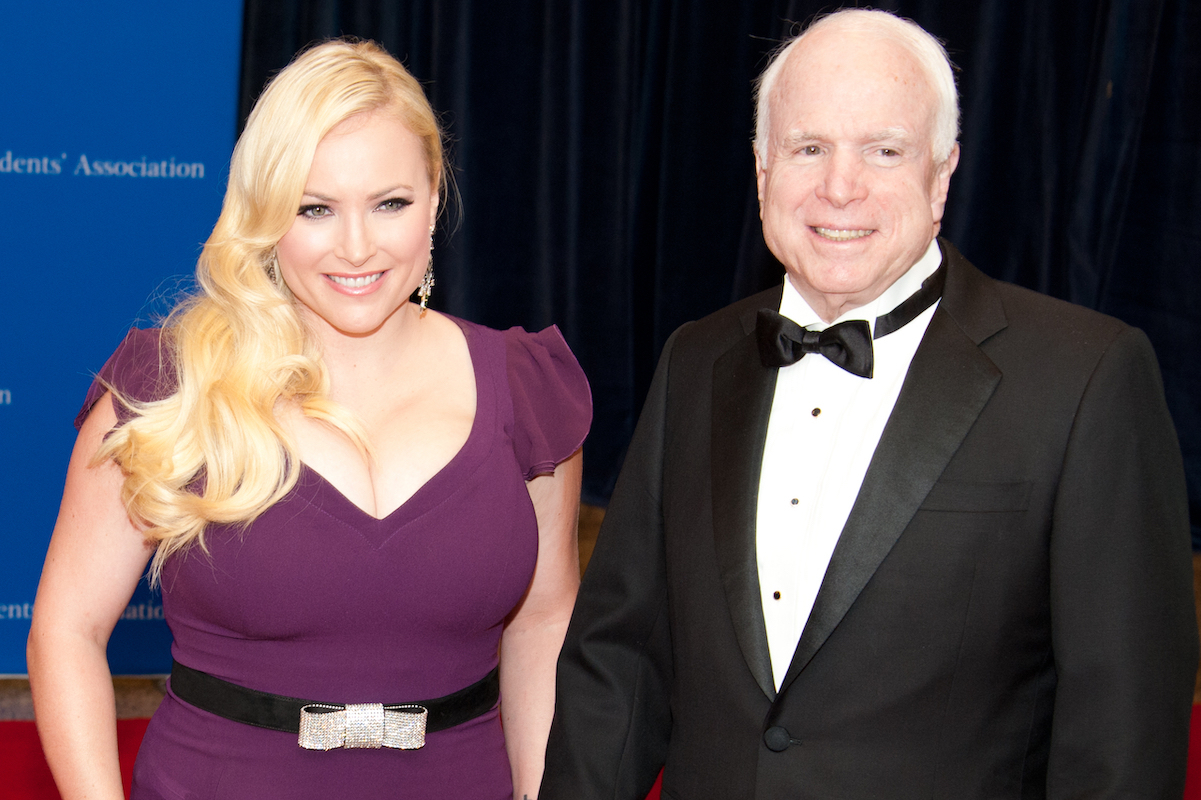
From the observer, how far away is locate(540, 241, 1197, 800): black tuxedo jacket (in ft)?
4.13

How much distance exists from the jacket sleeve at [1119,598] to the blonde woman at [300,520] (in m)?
0.86

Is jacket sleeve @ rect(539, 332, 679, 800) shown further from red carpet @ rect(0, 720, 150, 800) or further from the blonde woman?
red carpet @ rect(0, 720, 150, 800)

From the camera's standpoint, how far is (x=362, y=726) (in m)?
1.75

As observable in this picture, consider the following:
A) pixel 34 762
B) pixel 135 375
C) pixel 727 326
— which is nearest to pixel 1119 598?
pixel 727 326

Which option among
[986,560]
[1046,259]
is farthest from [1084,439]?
[1046,259]

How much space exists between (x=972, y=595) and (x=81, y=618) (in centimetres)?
129

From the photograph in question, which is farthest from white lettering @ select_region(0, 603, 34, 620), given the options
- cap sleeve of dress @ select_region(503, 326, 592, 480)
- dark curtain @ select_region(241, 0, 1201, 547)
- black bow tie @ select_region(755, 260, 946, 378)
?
black bow tie @ select_region(755, 260, 946, 378)

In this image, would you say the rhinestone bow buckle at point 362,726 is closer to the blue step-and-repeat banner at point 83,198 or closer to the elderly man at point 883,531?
the elderly man at point 883,531

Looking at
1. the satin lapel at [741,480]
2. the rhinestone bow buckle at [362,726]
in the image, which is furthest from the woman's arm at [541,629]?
the satin lapel at [741,480]

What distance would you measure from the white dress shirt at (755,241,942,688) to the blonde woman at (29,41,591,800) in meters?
0.53

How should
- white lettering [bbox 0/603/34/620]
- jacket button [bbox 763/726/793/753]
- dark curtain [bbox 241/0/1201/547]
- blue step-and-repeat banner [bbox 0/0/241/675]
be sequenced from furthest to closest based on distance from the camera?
dark curtain [bbox 241/0/1201/547] < white lettering [bbox 0/603/34/620] < blue step-and-repeat banner [bbox 0/0/241/675] < jacket button [bbox 763/726/793/753]

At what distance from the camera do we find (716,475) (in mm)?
1501

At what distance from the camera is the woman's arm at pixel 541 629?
1.98 metres

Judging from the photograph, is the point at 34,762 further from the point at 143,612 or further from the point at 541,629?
the point at 541,629
